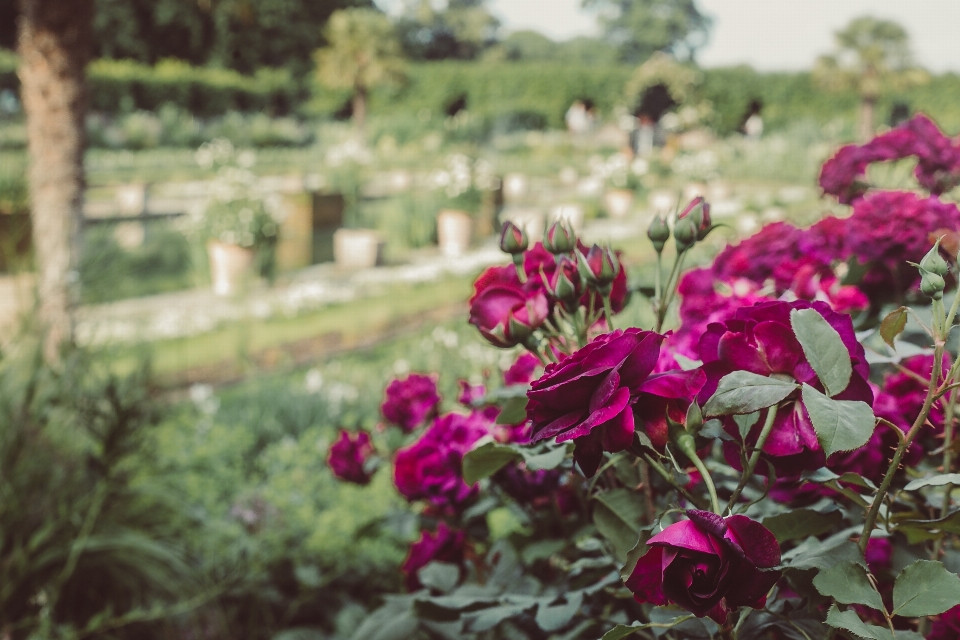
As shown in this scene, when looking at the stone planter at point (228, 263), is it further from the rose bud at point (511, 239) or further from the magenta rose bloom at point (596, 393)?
the magenta rose bloom at point (596, 393)

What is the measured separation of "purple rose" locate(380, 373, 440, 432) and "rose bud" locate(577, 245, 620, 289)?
20.2 inches

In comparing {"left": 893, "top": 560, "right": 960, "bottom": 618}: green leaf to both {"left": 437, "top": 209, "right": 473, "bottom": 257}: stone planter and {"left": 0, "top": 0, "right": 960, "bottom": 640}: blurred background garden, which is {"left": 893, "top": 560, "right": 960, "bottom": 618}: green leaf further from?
{"left": 437, "top": 209, "right": 473, "bottom": 257}: stone planter

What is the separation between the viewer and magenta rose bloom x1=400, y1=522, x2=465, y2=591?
926 millimetres

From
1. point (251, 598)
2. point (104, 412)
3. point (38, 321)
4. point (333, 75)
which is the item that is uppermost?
point (333, 75)

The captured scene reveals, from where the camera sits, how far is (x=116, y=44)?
25375 mm

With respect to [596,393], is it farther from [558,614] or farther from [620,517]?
[558,614]

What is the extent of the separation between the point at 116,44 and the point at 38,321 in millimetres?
27412

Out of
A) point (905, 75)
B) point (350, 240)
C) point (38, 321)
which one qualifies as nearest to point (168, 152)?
point (350, 240)

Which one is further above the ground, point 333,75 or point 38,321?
point 333,75

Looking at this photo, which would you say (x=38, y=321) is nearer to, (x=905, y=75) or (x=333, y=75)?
(x=333, y=75)

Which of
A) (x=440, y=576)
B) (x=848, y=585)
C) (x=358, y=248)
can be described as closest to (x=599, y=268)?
(x=848, y=585)

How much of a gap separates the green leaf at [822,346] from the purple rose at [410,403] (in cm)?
70

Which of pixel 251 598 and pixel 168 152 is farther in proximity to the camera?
pixel 168 152

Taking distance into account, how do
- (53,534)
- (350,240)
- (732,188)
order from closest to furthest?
(53,534) < (350,240) < (732,188)
